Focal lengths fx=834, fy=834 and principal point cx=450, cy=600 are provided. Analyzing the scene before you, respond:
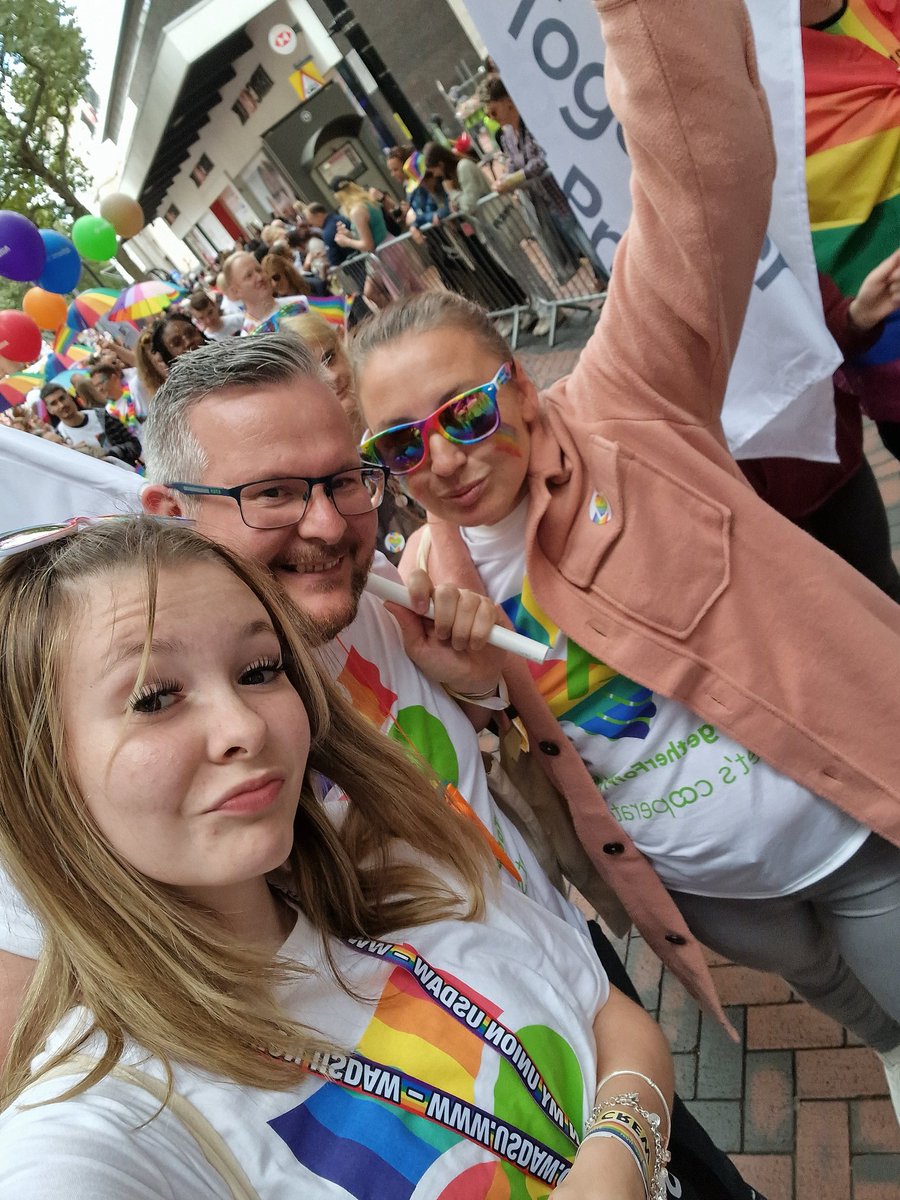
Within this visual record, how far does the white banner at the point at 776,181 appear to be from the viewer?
1.98 meters

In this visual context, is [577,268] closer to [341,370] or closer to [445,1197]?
[341,370]

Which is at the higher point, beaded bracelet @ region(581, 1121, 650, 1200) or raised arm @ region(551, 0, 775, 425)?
raised arm @ region(551, 0, 775, 425)

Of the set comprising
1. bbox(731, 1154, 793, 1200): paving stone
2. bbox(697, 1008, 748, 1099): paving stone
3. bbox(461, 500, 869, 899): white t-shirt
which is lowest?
bbox(697, 1008, 748, 1099): paving stone

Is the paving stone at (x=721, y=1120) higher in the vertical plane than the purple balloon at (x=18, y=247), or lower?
lower

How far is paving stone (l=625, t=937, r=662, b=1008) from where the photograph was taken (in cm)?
303

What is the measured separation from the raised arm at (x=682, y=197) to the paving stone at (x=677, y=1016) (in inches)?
83.3

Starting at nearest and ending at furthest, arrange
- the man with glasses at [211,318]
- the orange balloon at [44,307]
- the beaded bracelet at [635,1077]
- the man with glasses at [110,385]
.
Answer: the beaded bracelet at [635,1077] < the man with glasses at [211,318] < the man with glasses at [110,385] < the orange balloon at [44,307]

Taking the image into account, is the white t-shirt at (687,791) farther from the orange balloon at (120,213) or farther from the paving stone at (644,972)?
→ the orange balloon at (120,213)

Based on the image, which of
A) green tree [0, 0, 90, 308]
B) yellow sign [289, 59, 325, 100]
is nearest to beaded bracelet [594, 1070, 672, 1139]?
yellow sign [289, 59, 325, 100]

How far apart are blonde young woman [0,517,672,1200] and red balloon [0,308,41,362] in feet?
32.9

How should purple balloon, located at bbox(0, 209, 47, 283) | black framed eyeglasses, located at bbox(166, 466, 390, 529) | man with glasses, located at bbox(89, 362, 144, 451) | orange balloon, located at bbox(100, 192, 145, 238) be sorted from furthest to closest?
orange balloon, located at bbox(100, 192, 145, 238) < man with glasses, located at bbox(89, 362, 144, 451) < purple balloon, located at bbox(0, 209, 47, 283) < black framed eyeglasses, located at bbox(166, 466, 390, 529)

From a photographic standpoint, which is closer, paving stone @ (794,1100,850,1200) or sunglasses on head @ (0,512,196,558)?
sunglasses on head @ (0,512,196,558)

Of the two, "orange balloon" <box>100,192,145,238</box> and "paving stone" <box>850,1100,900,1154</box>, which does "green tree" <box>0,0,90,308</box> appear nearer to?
"orange balloon" <box>100,192,145,238</box>

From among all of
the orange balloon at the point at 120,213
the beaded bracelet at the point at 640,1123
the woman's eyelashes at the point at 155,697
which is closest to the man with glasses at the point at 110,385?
the orange balloon at the point at 120,213
